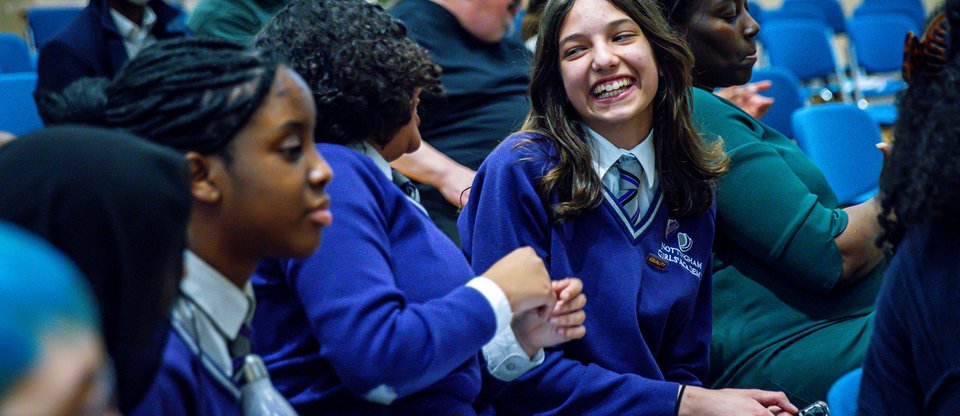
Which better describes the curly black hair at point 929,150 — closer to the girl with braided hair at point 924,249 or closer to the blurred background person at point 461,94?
the girl with braided hair at point 924,249

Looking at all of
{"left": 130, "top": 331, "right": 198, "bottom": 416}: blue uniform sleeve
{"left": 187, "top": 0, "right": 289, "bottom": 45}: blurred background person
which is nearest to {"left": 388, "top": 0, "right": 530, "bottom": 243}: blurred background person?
{"left": 187, "top": 0, "right": 289, "bottom": 45}: blurred background person

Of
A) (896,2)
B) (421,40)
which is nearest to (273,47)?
(421,40)

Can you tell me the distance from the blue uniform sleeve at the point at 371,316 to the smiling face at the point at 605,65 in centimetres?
68

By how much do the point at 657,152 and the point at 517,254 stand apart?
24.9 inches

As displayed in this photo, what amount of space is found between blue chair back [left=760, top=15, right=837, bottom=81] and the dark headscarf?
6.84 meters

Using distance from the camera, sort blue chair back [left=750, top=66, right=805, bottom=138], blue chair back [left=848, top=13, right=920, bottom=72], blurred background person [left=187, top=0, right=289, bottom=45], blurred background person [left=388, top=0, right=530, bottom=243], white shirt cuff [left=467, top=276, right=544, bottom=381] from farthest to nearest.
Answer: blue chair back [left=848, top=13, right=920, bottom=72] → blue chair back [left=750, top=66, right=805, bottom=138] → blurred background person [left=187, top=0, right=289, bottom=45] → blurred background person [left=388, top=0, right=530, bottom=243] → white shirt cuff [left=467, top=276, right=544, bottom=381]

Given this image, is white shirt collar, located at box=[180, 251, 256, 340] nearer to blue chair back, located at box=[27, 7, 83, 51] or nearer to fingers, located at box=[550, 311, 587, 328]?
fingers, located at box=[550, 311, 587, 328]

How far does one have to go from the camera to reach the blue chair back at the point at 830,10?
8852mm

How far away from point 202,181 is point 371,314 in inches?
10.9

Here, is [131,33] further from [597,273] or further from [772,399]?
[772,399]

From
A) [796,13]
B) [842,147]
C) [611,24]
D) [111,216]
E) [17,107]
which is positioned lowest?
[796,13]

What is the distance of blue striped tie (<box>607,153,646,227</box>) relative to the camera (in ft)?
6.12

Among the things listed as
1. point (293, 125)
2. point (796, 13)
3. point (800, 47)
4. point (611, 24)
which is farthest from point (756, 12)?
point (293, 125)

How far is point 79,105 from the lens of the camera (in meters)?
1.15
